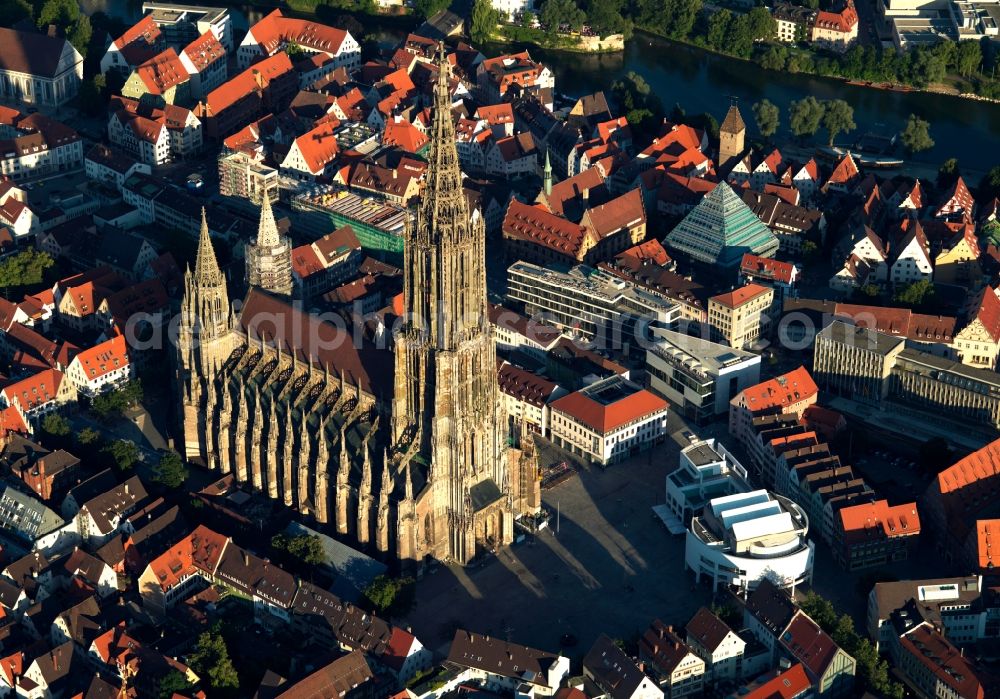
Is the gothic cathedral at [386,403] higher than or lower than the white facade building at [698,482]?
higher

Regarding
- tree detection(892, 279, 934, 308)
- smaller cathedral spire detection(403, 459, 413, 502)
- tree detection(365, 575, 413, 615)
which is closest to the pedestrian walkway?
smaller cathedral spire detection(403, 459, 413, 502)

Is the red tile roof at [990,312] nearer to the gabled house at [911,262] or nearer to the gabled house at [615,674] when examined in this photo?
the gabled house at [911,262]

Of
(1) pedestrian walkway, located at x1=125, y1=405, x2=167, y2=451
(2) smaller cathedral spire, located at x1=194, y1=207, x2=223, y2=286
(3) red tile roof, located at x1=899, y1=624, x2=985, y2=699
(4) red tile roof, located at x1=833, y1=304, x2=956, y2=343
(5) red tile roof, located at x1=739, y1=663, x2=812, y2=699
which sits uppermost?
(2) smaller cathedral spire, located at x1=194, y1=207, x2=223, y2=286

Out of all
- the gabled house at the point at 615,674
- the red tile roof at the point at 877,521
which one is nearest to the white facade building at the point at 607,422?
the red tile roof at the point at 877,521

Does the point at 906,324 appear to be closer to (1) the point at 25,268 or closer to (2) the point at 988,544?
(2) the point at 988,544

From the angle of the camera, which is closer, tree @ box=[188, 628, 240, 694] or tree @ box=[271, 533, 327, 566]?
tree @ box=[188, 628, 240, 694]

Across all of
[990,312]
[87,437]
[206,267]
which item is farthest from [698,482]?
[87,437]

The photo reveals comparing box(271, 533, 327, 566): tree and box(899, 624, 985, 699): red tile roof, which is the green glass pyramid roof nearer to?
box(899, 624, 985, 699): red tile roof
